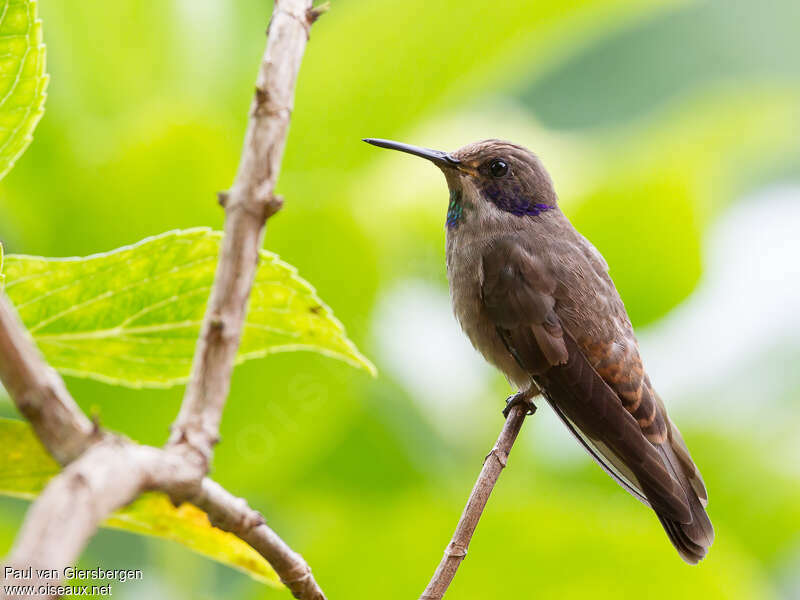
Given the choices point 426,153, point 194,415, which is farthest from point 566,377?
point 194,415

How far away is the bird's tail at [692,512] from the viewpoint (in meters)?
1.77

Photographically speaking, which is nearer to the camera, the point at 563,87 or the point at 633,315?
the point at 633,315

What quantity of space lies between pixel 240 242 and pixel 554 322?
5.18ft

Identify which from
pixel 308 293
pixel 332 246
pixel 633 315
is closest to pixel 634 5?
pixel 633 315

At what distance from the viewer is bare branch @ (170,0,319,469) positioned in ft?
1.74

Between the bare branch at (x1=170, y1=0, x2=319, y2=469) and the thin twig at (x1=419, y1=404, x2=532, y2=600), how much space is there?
0.40 meters

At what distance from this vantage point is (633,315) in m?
2.51

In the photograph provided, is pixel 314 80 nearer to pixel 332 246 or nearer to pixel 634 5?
pixel 332 246

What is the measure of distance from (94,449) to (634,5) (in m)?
2.29

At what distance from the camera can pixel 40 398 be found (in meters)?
0.45

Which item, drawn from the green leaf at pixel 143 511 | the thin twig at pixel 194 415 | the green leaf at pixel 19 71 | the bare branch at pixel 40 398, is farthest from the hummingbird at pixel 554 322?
the bare branch at pixel 40 398

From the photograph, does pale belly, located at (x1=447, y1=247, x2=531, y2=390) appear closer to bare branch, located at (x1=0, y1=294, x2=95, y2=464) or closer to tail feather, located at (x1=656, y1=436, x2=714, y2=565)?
tail feather, located at (x1=656, y1=436, x2=714, y2=565)

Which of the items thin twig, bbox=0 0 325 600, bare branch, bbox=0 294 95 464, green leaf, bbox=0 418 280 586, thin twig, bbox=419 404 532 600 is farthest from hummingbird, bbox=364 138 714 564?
bare branch, bbox=0 294 95 464

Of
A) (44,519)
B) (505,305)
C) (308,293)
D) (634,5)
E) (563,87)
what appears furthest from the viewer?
(563,87)
